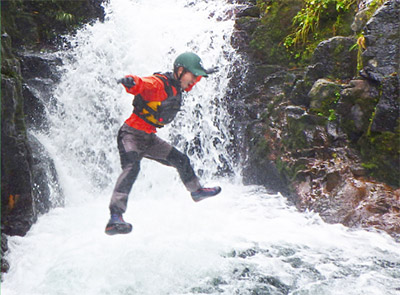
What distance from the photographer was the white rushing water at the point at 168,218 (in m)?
4.52

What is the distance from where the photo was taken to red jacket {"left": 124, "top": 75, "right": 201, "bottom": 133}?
3.13 meters

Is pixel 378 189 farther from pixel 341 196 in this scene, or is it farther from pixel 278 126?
pixel 278 126

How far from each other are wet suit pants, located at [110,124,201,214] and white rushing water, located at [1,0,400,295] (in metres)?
1.41

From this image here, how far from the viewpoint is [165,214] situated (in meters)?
6.54

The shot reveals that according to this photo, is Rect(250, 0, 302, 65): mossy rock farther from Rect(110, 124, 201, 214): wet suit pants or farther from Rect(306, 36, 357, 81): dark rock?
Rect(110, 124, 201, 214): wet suit pants

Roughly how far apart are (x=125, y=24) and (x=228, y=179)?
538 centimetres

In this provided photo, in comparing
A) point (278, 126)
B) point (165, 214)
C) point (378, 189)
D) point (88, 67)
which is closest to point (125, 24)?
point (88, 67)

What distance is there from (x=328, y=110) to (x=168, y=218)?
327 cm

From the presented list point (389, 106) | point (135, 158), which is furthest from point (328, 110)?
point (135, 158)

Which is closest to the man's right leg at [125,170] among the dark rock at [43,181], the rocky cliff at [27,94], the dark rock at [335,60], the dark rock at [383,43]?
the rocky cliff at [27,94]

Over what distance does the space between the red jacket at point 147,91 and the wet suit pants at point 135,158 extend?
0.17 feet

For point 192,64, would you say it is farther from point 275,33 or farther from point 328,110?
point 275,33

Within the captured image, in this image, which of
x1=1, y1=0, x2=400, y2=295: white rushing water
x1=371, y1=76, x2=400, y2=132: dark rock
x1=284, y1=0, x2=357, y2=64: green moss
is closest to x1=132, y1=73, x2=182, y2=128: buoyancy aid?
x1=1, y1=0, x2=400, y2=295: white rushing water

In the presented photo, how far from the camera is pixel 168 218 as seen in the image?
20.6 feet
